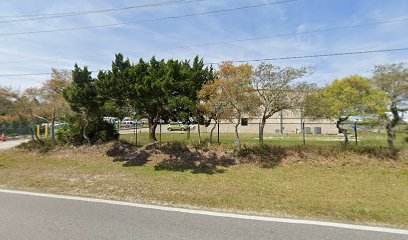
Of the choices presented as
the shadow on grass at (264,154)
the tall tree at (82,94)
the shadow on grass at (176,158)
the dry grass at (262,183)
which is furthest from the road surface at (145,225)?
the tall tree at (82,94)

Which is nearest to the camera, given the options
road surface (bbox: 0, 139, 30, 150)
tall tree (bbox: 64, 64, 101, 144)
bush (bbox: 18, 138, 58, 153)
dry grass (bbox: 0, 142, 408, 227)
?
dry grass (bbox: 0, 142, 408, 227)

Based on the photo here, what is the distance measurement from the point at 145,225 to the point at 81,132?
499 inches

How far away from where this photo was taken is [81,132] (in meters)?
15.4

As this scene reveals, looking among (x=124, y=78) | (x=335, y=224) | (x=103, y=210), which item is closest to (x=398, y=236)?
(x=335, y=224)

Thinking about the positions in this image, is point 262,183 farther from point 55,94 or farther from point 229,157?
point 55,94

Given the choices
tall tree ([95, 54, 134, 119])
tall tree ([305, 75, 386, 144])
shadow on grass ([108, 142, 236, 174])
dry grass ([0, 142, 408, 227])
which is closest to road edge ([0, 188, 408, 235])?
dry grass ([0, 142, 408, 227])

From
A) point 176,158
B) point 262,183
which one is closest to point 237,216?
point 262,183

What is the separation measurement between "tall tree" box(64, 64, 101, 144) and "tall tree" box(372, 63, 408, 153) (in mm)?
13565

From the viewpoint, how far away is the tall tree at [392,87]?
10.1 m

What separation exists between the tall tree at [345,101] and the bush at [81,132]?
11.6 metres

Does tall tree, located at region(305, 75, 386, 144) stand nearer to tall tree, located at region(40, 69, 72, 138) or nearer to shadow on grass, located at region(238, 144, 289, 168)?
shadow on grass, located at region(238, 144, 289, 168)

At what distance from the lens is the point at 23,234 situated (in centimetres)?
418

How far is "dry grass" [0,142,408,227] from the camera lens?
5629 mm

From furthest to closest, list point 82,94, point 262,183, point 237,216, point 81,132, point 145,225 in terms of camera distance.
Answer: point 81,132 → point 82,94 → point 262,183 → point 237,216 → point 145,225
